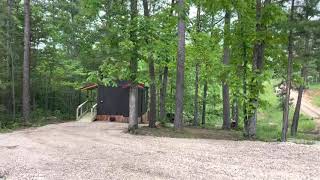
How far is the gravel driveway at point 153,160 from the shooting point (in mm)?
7746

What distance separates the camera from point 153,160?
9.16 meters

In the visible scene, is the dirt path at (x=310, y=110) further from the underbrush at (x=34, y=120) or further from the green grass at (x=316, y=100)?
the underbrush at (x=34, y=120)

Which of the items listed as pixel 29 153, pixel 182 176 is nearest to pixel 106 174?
pixel 182 176

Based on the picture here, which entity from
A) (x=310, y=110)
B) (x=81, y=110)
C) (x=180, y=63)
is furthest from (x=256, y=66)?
(x=310, y=110)

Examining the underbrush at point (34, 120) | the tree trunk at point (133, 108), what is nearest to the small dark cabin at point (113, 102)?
the underbrush at point (34, 120)

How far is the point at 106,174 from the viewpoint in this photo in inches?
304

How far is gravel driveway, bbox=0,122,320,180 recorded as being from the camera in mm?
7746

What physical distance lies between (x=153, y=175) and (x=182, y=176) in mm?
581

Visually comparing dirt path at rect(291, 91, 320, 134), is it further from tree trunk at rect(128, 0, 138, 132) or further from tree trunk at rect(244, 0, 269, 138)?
tree trunk at rect(128, 0, 138, 132)

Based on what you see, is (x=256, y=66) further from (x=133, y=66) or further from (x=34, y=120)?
(x=34, y=120)

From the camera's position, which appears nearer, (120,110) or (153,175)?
(153,175)

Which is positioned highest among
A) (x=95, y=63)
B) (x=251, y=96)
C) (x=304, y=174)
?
(x=95, y=63)

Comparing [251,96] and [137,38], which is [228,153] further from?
[137,38]

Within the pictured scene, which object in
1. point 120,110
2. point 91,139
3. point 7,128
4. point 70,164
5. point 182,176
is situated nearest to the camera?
point 182,176
